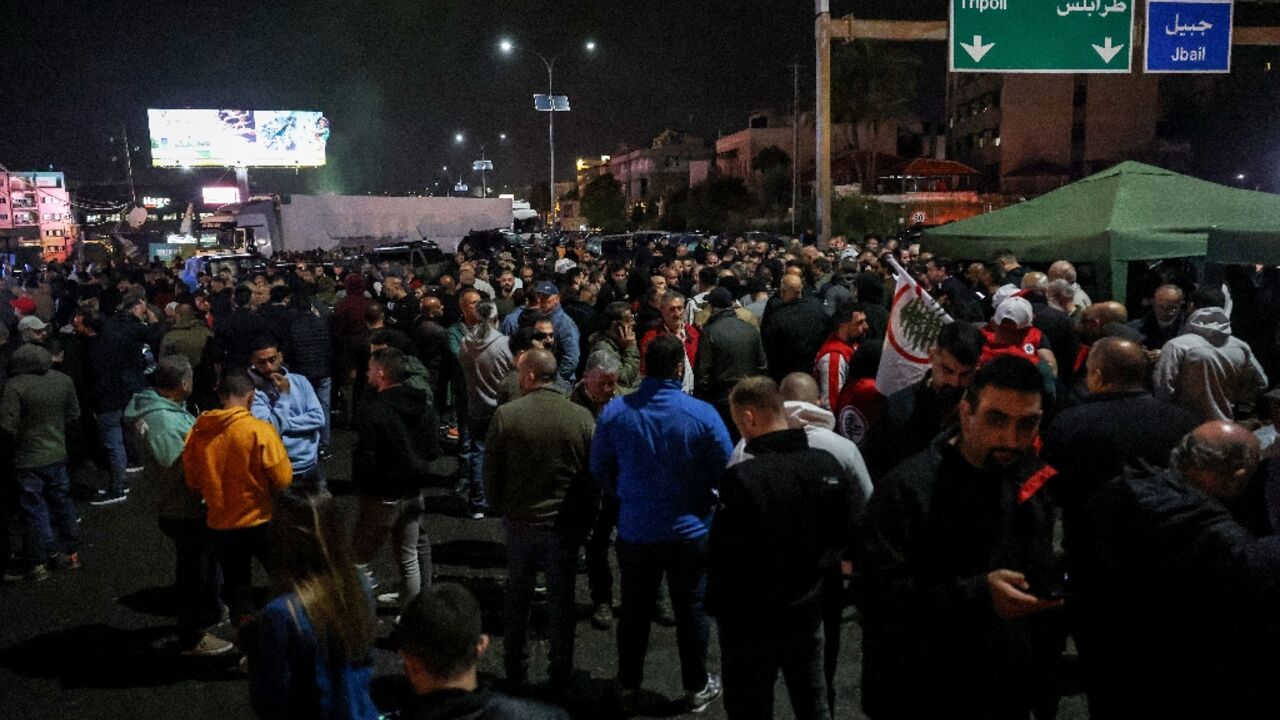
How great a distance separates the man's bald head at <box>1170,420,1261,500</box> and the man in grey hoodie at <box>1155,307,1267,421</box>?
3.25m

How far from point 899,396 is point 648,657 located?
7.63 feet

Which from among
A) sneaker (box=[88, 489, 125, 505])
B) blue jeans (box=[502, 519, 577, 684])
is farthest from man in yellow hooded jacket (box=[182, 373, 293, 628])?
sneaker (box=[88, 489, 125, 505])

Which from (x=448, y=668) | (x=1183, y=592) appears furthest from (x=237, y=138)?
(x=1183, y=592)

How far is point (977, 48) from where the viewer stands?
1466cm

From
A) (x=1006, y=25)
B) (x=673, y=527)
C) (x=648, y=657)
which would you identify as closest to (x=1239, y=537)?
(x=673, y=527)

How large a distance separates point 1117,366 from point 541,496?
2.93m

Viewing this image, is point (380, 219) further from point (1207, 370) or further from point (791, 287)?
point (1207, 370)

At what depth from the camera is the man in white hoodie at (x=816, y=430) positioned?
410 centimetres

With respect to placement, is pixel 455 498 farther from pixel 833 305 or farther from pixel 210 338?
pixel 833 305

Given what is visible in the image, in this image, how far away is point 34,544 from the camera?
7082 millimetres

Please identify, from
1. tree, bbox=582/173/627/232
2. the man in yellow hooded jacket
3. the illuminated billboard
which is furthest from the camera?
tree, bbox=582/173/627/232

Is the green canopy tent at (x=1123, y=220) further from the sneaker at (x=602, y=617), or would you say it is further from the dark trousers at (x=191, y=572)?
the dark trousers at (x=191, y=572)

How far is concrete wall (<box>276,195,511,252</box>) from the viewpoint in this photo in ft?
99.9

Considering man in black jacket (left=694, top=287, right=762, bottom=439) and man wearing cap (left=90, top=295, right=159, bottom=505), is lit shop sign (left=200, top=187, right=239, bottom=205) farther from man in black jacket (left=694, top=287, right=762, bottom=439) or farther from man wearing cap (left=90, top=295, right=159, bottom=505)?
man in black jacket (left=694, top=287, right=762, bottom=439)
